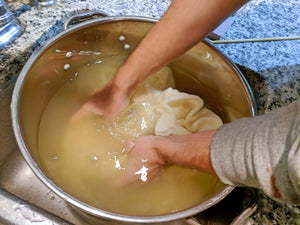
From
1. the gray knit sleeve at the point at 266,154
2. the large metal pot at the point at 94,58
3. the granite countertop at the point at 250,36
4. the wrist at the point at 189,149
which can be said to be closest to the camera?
the gray knit sleeve at the point at 266,154

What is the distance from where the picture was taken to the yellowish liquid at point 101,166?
816mm

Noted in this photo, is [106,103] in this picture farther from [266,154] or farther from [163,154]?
[266,154]

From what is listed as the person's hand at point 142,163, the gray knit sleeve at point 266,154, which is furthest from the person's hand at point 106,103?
the gray knit sleeve at point 266,154

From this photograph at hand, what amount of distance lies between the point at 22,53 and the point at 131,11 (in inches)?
16.7

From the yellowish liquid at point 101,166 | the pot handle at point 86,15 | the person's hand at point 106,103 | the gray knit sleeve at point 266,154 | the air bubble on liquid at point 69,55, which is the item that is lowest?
the yellowish liquid at point 101,166

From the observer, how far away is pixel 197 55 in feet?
3.26

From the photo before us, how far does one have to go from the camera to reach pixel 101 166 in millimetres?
893

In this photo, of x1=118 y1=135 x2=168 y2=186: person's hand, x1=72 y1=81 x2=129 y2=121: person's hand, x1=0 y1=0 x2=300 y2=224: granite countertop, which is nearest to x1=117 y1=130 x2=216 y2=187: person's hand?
x1=118 y1=135 x2=168 y2=186: person's hand

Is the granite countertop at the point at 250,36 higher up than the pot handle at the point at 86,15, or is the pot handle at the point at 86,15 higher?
the pot handle at the point at 86,15

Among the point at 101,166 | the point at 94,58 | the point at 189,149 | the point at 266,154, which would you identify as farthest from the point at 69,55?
the point at 266,154

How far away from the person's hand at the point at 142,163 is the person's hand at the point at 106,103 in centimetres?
14

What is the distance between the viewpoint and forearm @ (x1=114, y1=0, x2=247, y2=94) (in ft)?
2.20

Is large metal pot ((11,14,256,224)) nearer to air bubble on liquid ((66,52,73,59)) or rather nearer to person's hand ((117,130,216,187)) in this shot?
air bubble on liquid ((66,52,73,59))

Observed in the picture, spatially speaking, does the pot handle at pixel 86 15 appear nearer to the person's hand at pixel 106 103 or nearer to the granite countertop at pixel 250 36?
the granite countertop at pixel 250 36
